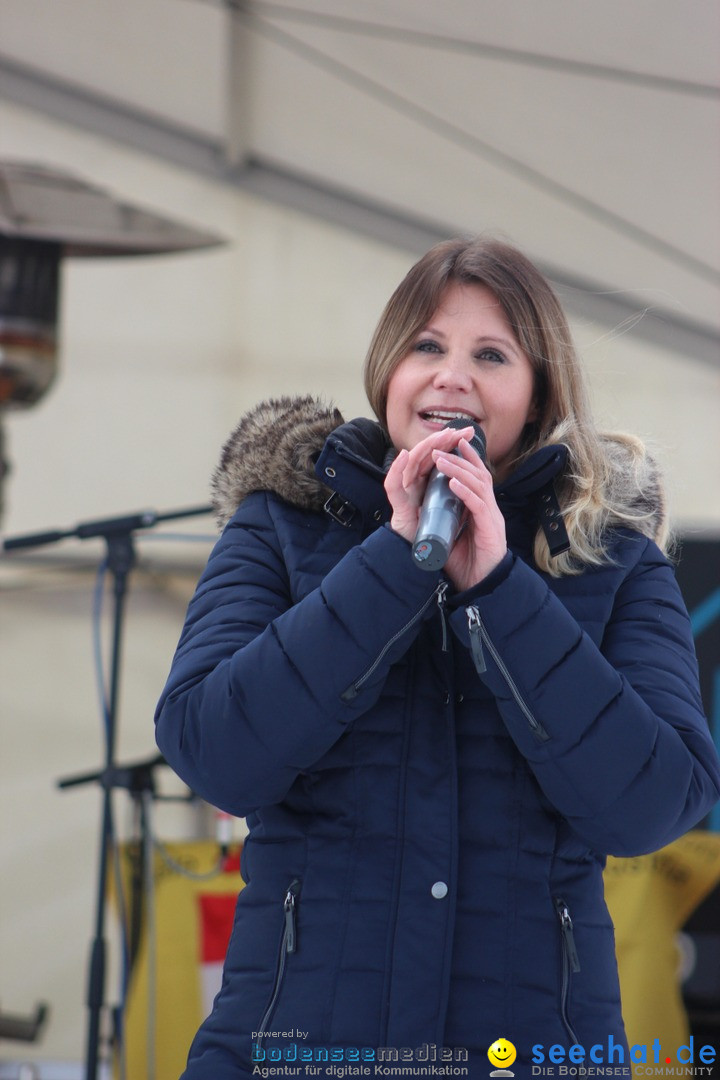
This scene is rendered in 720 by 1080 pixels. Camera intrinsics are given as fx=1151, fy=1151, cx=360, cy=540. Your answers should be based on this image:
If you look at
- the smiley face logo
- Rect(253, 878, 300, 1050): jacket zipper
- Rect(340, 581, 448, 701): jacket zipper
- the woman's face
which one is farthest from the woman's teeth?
the smiley face logo

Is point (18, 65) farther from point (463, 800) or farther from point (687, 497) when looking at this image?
point (463, 800)

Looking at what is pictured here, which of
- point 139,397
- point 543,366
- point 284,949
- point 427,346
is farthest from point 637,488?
point 139,397

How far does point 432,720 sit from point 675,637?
267mm

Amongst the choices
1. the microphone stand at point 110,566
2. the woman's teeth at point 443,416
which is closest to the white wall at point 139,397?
the microphone stand at point 110,566

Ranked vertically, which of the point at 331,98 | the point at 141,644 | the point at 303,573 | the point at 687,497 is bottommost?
the point at 141,644

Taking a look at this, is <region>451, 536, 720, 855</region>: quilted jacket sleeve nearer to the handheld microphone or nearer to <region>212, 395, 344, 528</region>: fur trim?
the handheld microphone

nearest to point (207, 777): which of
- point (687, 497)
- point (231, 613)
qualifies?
point (231, 613)

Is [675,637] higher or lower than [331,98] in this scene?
lower

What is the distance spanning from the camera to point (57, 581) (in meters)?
4.11

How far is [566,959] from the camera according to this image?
3.35ft

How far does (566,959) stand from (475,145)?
3.12 metres

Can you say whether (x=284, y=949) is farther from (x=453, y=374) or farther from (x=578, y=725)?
(x=453, y=374)

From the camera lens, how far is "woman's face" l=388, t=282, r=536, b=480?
1192mm

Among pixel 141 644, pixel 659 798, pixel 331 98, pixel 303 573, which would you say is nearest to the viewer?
pixel 659 798
